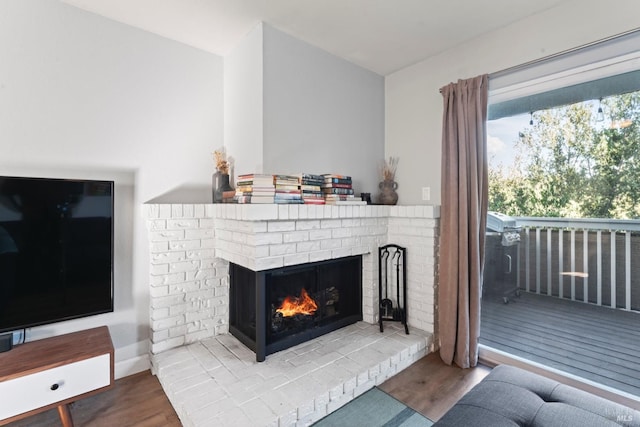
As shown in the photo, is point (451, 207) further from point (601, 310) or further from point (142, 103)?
point (142, 103)

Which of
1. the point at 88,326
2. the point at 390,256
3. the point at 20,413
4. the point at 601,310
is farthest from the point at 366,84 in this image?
the point at 20,413

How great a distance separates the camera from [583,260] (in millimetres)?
1982

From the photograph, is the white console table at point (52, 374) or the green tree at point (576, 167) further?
the green tree at point (576, 167)

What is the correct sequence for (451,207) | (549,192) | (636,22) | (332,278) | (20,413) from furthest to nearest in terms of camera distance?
(332,278) → (451,207) → (549,192) → (636,22) → (20,413)

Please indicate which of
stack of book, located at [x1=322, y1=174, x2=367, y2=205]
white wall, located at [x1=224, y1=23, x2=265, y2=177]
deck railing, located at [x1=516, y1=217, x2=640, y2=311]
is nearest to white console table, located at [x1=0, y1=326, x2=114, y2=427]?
white wall, located at [x1=224, y1=23, x2=265, y2=177]

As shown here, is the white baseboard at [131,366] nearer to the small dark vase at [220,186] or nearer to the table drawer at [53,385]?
the table drawer at [53,385]

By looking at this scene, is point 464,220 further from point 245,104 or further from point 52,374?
point 52,374

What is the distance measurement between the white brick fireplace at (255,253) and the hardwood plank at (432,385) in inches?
3.3

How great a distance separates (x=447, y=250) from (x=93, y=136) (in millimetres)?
2640

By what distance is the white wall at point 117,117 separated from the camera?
1813 mm

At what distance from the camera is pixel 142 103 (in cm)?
220

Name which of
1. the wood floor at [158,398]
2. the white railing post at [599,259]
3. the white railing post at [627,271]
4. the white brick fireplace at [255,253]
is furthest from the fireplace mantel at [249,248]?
the white railing post at [627,271]

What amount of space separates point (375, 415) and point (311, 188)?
1.50 meters

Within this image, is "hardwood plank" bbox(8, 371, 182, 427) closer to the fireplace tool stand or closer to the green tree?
the fireplace tool stand
